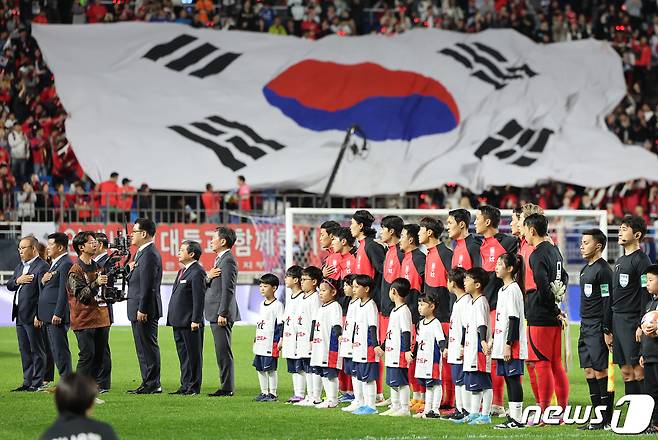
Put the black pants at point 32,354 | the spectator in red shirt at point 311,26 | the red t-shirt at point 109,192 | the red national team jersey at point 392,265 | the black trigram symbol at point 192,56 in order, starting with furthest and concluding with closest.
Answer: the spectator in red shirt at point 311,26, the black trigram symbol at point 192,56, the red t-shirt at point 109,192, the black pants at point 32,354, the red national team jersey at point 392,265

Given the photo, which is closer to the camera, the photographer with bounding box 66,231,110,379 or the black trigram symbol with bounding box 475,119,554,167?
the photographer with bounding box 66,231,110,379

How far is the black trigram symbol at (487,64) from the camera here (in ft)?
110

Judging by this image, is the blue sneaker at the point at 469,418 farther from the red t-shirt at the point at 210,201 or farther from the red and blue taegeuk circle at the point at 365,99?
the red and blue taegeuk circle at the point at 365,99

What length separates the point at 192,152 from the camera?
29.9 m

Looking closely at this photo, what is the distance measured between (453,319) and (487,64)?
2196 centimetres

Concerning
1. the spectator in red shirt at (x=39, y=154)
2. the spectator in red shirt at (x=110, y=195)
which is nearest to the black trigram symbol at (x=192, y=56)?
the spectator in red shirt at (x=39, y=154)

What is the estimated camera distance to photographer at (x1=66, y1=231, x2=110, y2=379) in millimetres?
14320

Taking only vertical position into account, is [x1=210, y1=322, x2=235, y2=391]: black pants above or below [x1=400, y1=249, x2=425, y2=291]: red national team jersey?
below

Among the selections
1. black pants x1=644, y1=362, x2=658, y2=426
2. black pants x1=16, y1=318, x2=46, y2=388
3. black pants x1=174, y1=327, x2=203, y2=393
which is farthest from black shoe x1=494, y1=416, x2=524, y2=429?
black pants x1=16, y1=318, x2=46, y2=388

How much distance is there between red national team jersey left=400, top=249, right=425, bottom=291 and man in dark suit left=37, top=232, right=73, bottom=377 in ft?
12.7

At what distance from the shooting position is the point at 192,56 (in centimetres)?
3216

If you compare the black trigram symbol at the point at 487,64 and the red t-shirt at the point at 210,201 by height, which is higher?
the black trigram symbol at the point at 487,64

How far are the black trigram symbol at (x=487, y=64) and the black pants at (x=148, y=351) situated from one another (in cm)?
1977

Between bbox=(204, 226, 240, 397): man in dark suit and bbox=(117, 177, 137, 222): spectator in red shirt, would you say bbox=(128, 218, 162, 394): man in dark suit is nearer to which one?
bbox=(204, 226, 240, 397): man in dark suit
